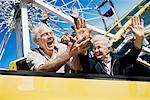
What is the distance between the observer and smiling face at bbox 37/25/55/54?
3.61m

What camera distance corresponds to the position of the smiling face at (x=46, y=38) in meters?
3.61

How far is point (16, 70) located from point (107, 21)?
101 centimetres

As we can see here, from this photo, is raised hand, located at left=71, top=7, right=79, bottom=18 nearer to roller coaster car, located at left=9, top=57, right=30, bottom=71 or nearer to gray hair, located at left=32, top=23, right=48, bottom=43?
gray hair, located at left=32, top=23, right=48, bottom=43

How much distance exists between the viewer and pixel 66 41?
3664mm

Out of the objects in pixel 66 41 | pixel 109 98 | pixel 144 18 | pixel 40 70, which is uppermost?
pixel 144 18

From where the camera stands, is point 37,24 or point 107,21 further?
point 107,21

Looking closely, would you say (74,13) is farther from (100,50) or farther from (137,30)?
(137,30)

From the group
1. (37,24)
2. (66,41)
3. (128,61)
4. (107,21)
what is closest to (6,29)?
(37,24)

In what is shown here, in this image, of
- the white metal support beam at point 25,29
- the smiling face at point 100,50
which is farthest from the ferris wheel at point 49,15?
the smiling face at point 100,50

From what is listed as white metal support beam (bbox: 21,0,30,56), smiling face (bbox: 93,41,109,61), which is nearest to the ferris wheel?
white metal support beam (bbox: 21,0,30,56)

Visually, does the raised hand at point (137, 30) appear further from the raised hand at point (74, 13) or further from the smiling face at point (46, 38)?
the smiling face at point (46, 38)

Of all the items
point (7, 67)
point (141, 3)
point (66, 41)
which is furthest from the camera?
point (141, 3)

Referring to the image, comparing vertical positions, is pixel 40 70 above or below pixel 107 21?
below

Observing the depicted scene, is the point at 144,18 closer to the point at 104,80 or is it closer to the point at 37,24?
the point at 104,80
